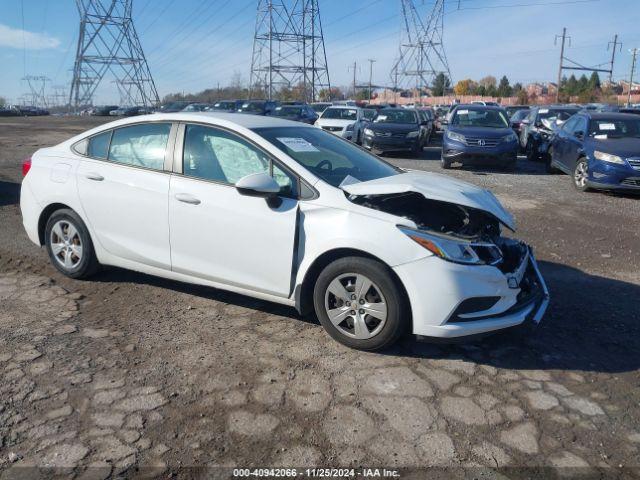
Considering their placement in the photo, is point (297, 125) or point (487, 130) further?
point (487, 130)

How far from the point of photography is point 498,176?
43.8 ft

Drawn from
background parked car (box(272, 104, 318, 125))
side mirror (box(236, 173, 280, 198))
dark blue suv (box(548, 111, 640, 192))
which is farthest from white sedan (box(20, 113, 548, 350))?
background parked car (box(272, 104, 318, 125))

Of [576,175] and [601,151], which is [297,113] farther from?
[601,151]

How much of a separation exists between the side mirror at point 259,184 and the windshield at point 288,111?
21133 millimetres

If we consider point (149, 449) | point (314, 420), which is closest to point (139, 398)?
point (149, 449)

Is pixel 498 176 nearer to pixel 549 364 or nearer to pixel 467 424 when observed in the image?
pixel 549 364

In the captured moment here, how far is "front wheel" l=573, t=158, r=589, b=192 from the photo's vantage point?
10.9m

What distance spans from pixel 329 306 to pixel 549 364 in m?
1.53

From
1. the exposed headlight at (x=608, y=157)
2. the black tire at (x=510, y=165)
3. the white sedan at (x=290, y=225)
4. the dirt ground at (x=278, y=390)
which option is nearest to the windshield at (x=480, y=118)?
the black tire at (x=510, y=165)

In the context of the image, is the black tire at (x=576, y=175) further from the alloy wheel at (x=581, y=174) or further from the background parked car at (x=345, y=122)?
the background parked car at (x=345, y=122)

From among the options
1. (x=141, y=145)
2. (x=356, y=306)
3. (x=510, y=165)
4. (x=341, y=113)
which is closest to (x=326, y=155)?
(x=356, y=306)

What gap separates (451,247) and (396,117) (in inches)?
594

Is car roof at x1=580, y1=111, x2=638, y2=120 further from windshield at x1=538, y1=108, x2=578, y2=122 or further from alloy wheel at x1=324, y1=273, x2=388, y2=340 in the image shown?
alloy wheel at x1=324, y1=273, x2=388, y2=340

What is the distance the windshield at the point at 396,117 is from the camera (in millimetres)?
17914
